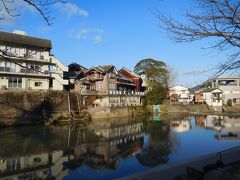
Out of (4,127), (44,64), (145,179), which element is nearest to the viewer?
(145,179)

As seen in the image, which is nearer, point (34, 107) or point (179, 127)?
point (179, 127)

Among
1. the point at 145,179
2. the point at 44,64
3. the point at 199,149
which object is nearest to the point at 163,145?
the point at 199,149

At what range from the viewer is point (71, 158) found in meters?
13.2

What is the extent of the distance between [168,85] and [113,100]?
1661cm

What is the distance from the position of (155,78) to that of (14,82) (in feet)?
92.6

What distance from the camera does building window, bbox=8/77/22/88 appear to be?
29850mm

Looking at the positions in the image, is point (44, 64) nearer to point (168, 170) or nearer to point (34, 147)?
point (34, 147)

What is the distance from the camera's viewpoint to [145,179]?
7664 mm

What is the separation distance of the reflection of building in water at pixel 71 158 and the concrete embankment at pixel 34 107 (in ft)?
32.1

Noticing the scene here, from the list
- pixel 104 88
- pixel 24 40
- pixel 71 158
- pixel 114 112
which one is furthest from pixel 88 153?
pixel 104 88

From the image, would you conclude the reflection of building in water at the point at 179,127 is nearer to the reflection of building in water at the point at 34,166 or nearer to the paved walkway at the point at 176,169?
the reflection of building in water at the point at 34,166

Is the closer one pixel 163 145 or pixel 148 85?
pixel 163 145

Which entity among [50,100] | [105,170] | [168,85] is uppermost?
[168,85]

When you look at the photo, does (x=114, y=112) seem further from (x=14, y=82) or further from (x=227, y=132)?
(x=227, y=132)
